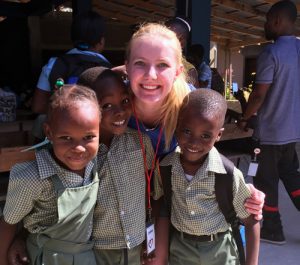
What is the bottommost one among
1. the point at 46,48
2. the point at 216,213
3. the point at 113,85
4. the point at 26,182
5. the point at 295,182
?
the point at 295,182

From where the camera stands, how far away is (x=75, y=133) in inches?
52.8

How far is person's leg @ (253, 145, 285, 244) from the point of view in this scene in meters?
2.89

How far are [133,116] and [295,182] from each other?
73.4 inches

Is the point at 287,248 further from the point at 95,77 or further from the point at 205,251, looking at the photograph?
the point at 95,77

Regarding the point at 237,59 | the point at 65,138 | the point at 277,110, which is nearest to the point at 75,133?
the point at 65,138

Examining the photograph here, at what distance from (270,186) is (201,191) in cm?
155

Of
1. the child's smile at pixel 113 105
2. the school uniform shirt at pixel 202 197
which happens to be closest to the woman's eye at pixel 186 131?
the school uniform shirt at pixel 202 197

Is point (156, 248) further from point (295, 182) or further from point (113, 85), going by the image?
point (295, 182)

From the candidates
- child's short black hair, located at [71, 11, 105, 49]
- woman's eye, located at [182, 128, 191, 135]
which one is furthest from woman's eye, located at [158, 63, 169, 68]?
child's short black hair, located at [71, 11, 105, 49]

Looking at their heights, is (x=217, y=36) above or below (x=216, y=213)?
above

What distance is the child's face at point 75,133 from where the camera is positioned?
4.38 ft

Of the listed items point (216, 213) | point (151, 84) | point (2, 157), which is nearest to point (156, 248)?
point (216, 213)

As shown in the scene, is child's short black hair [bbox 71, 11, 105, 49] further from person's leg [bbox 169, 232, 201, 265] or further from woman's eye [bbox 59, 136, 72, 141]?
person's leg [bbox 169, 232, 201, 265]

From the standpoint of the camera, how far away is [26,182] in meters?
1.31
